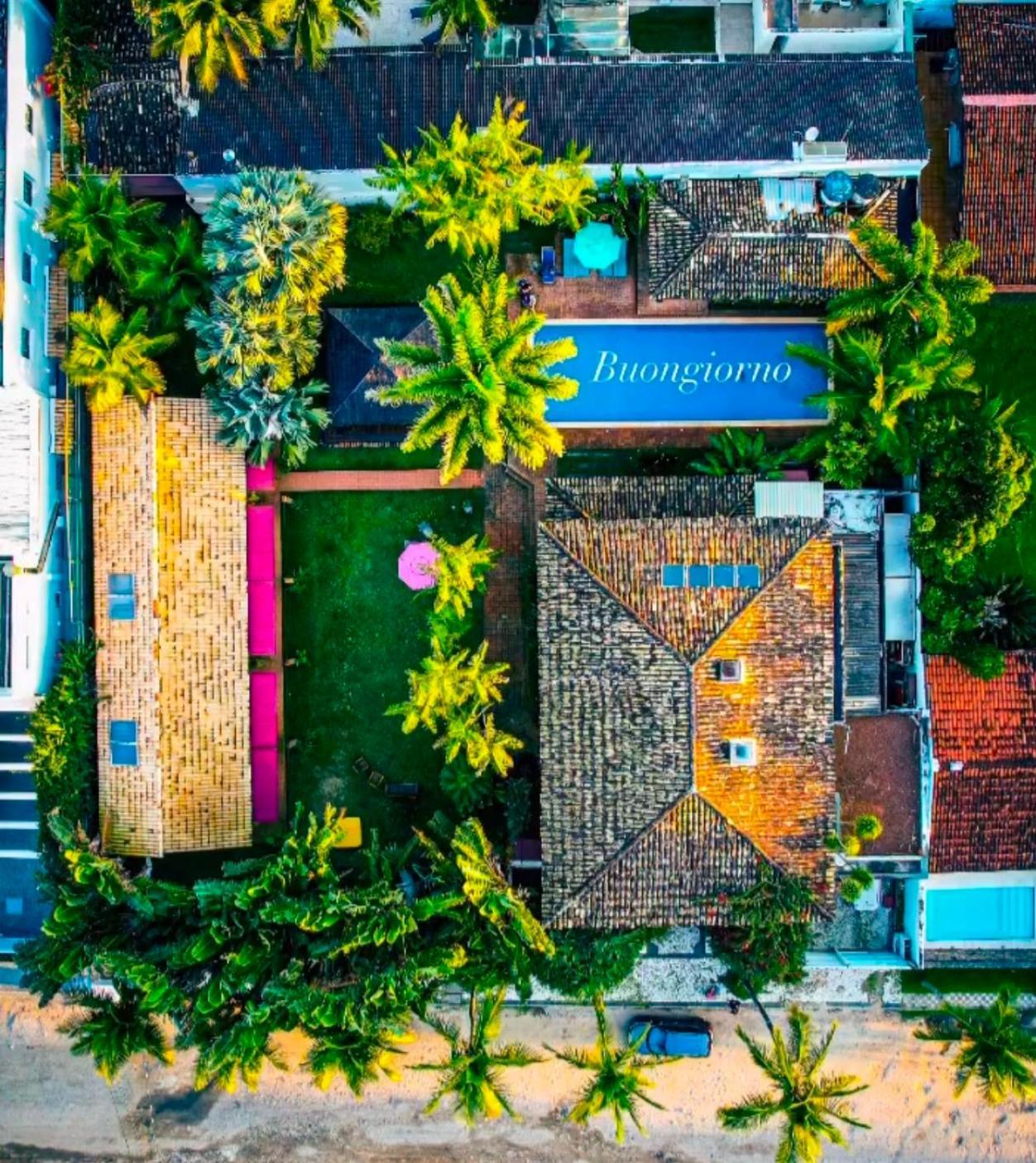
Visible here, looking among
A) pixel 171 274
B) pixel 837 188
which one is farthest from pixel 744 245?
pixel 171 274

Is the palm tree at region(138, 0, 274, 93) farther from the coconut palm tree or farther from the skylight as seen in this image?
the skylight

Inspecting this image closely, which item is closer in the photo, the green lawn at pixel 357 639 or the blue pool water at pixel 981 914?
the blue pool water at pixel 981 914

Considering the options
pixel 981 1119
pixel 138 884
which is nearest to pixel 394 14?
pixel 138 884

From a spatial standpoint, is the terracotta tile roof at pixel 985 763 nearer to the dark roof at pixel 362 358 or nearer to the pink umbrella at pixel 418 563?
the pink umbrella at pixel 418 563

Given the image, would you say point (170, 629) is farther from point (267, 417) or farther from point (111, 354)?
point (111, 354)

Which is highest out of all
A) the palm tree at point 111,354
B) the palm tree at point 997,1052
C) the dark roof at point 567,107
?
the dark roof at point 567,107

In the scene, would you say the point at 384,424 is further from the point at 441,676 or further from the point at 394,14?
the point at 394,14

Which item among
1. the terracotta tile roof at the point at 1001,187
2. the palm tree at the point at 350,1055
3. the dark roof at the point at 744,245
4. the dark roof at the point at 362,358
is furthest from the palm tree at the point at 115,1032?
the terracotta tile roof at the point at 1001,187
